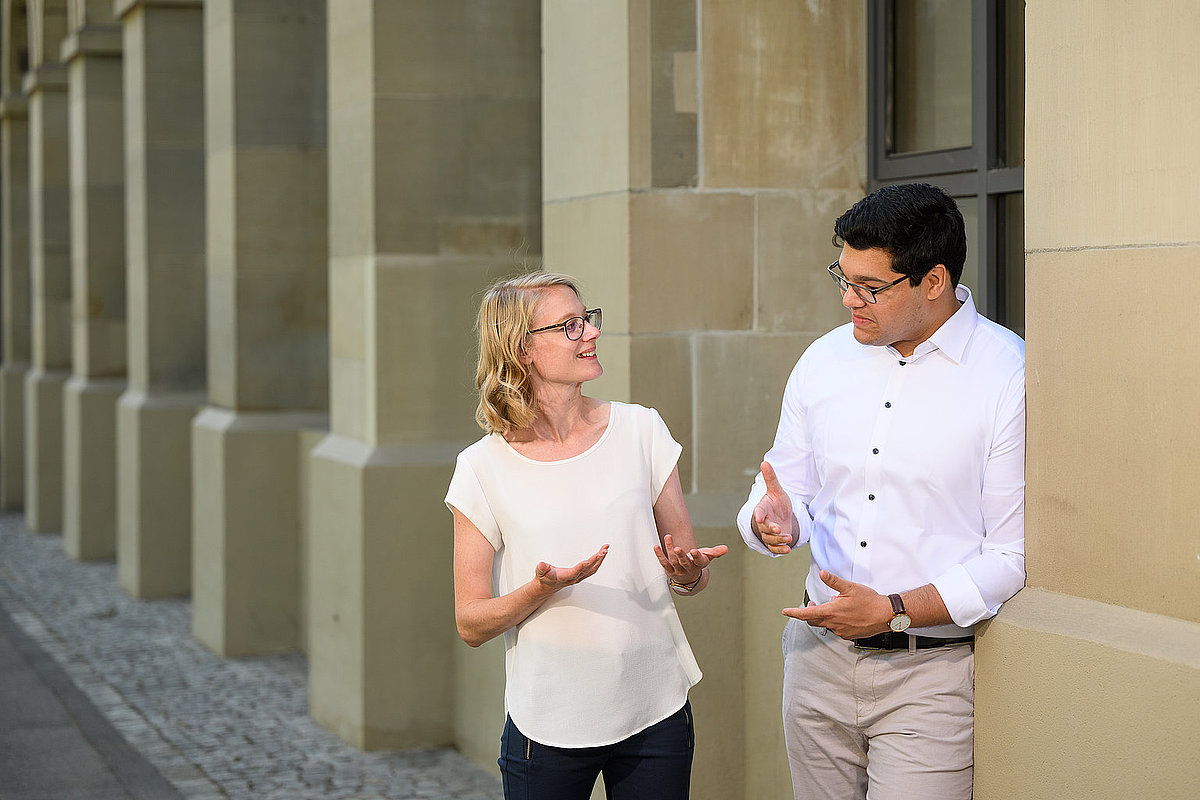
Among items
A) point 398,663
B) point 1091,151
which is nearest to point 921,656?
point 1091,151

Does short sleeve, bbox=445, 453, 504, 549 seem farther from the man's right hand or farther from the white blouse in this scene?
the man's right hand

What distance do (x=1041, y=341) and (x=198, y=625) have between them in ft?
25.5

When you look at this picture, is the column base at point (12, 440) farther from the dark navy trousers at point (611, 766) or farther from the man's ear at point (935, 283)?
the man's ear at point (935, 283)

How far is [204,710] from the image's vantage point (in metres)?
8.20

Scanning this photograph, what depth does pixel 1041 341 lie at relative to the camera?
3369mm

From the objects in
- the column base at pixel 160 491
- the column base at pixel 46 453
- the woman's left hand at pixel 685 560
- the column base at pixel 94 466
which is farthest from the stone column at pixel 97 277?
the woman's left hand at pixel 685 560

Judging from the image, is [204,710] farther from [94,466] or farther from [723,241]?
[94,466]

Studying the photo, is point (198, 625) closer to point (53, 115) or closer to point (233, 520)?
point (233, 520)

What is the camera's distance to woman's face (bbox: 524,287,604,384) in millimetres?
3328

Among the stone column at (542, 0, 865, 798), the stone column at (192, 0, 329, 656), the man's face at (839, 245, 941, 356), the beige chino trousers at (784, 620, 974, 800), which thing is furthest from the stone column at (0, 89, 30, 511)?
the man's face at (839, 245, 941, 356)

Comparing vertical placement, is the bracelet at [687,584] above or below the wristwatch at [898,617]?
above

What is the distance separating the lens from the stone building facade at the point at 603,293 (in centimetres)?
313

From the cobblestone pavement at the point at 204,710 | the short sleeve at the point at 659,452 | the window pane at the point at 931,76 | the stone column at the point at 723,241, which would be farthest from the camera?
the cobblestone pavement at the point at 204,710

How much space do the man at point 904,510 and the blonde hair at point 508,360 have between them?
0.54 meters
